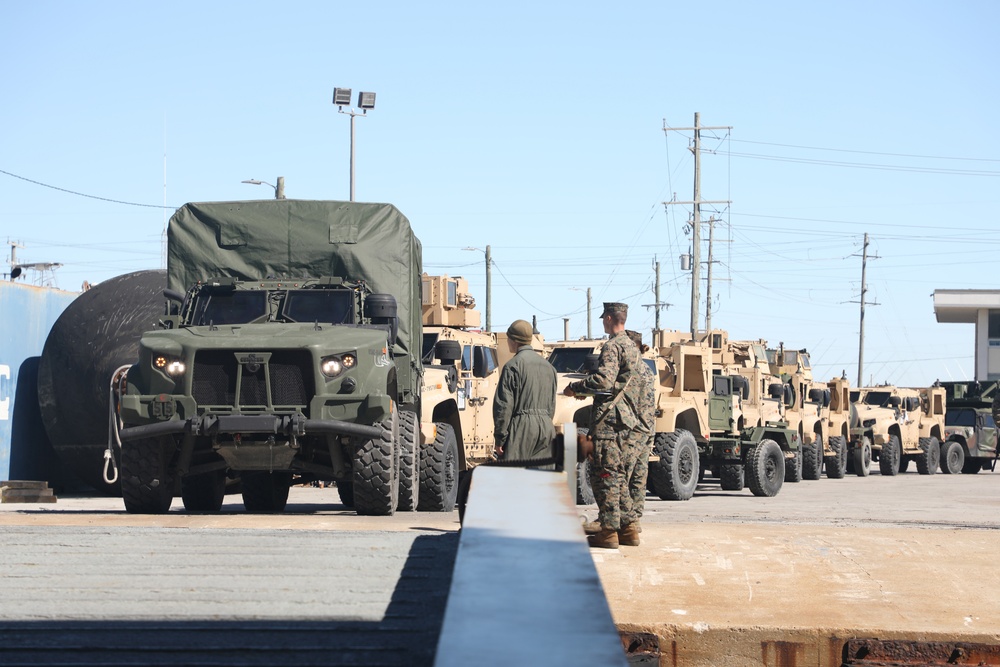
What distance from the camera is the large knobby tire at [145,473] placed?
10820 millimetres

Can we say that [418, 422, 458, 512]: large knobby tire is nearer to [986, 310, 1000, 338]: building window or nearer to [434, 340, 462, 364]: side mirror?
[434, 340, 462, 364]: side mirror

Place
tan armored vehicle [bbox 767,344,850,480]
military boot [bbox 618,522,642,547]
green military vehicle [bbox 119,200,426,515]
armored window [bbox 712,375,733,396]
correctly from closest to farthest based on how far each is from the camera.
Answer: military boot [bbox 618,522,642,547], green military vehicle [bbox 119,200,426,515], armored window [bbox 712,375,733,396], tan armored vehicle [bbox 767,344,850,480]

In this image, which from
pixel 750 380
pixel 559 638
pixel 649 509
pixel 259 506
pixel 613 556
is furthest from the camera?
pixel 750 380

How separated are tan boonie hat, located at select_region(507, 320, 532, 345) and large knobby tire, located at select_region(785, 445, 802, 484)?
17.2 metres

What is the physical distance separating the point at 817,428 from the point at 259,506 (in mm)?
16964

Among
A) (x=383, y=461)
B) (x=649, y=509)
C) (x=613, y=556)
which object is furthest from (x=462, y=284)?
(x=613, y=556)

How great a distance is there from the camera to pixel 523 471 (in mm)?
7312

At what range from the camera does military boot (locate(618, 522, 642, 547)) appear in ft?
30.5

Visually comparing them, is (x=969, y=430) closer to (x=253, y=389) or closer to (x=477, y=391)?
(x=477, y=391)

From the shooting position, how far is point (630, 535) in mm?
9305

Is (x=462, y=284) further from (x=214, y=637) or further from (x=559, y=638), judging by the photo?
(x=559, y=638)

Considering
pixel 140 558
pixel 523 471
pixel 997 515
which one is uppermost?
pixel 523 471

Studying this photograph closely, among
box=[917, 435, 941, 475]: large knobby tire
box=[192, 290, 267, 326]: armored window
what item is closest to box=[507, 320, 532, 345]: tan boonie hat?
box=[192, 290, 267, 326]: armored window

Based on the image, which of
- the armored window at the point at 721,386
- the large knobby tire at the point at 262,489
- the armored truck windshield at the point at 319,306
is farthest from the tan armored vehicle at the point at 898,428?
the armored truck windshield at the point at 319,306
